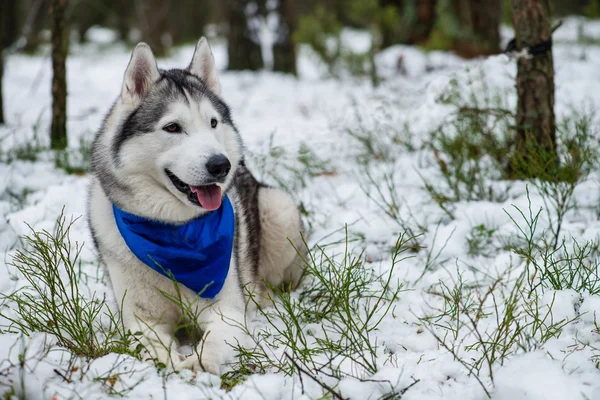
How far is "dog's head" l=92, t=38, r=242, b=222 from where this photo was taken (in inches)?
97.0

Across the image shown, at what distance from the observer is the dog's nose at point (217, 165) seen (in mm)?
2414

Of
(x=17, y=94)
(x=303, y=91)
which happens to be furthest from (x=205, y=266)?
(x=17, y=94)

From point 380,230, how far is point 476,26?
6.80 m

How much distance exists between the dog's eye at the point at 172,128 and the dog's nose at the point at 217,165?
0.30 m

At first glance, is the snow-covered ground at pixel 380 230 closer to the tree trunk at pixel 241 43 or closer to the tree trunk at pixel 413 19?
the tree trunk at pixel 413 19

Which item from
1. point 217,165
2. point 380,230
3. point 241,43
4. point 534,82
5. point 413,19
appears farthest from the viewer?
point 241,43

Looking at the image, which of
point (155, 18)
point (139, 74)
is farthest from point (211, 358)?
point (155, 18)

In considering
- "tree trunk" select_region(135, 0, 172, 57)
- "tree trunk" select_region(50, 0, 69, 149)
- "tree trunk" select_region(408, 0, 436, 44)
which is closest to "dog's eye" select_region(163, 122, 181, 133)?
"tree trunk" select_region(50, 0, 69, 149)

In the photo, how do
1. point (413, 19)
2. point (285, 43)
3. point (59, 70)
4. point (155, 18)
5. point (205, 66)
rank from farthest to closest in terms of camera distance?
point (155, 18), point (285, 43), point (413, 19), point (59, 70), point (205, 66)

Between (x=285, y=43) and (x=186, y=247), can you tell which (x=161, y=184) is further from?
(x=285, y=43)

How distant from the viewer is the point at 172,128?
8.46ft

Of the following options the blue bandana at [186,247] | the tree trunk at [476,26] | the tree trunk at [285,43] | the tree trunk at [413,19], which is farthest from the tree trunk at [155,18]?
the blue bandana at [186,247]

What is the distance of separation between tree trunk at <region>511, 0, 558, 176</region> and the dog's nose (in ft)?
7.82

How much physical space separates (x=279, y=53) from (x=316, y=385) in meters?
8.73
